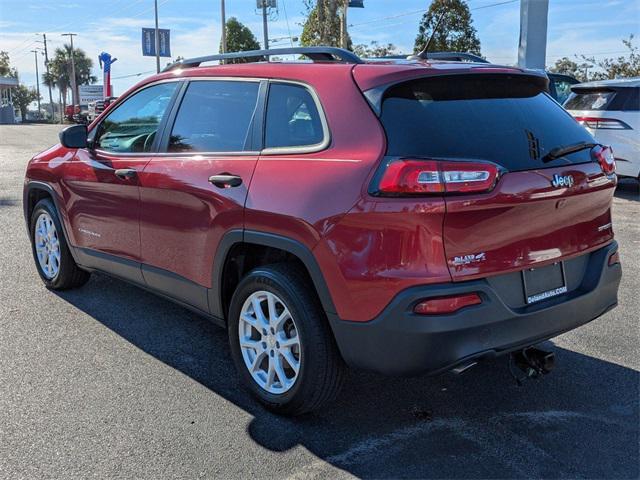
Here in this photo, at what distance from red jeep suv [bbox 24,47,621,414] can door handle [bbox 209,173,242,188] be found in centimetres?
1

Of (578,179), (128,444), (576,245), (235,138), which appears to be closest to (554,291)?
(576,245)

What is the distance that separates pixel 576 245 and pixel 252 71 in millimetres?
1996

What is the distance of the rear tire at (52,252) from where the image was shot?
5.33 meters

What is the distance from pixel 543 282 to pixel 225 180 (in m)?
1.70

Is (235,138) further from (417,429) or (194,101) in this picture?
(417,429)

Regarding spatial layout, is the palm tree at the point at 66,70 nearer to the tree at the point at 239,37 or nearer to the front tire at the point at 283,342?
the tree at the point at 239,37

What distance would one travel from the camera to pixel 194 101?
403 centimetres

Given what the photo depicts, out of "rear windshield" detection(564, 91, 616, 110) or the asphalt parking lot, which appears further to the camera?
"rear windshield" detection(564, 91, 616, 110)

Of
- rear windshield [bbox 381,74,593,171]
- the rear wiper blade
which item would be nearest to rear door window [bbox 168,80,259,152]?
rear windshield [bbox 381,74,593,171]

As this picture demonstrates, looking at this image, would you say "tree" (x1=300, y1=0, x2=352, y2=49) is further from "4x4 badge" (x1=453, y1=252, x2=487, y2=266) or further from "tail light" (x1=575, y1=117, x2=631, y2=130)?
"4x4 badge" (x1=453, y1=252, x2=487, y2=266)

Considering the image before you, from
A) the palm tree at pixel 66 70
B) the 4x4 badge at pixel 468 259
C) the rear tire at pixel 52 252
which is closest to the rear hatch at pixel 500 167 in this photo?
the 4x4 badge at pixel 468 259

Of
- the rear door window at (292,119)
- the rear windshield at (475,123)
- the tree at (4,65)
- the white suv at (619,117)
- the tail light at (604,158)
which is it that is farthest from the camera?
the tree at (4,65)

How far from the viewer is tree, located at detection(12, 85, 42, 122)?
10044cm

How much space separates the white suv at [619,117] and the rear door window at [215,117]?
8011 mm
